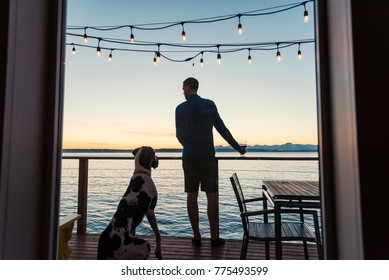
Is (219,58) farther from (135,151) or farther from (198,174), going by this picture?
(135,151)

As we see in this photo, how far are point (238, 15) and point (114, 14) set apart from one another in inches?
52.1

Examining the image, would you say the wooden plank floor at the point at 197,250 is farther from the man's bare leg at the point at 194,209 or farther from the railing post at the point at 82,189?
the railing post at the point at 82,189

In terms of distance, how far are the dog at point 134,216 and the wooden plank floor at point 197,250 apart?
10.2 inches

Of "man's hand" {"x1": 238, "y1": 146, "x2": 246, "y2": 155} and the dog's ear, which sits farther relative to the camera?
"man's hand" {"x1": 238, "y1": 146, "x2": 246, "y2": 155}

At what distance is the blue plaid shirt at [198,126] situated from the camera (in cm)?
251

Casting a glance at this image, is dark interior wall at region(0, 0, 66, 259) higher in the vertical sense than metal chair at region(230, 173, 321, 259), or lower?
higher

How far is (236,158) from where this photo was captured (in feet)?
9.09

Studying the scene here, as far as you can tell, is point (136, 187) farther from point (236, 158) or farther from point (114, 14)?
point (114, 14)

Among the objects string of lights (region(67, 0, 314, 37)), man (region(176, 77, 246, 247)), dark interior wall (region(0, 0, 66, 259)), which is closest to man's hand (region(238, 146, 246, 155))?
man (region(176, 77, 246, 247))

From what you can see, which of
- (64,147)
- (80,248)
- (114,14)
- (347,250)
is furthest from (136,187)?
(114,14)

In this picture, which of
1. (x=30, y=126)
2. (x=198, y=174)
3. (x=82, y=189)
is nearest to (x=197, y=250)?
(x=198, y=174)

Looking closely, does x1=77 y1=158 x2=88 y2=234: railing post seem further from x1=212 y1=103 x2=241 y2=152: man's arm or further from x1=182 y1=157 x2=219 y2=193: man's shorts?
x1=212 y1=103 x2=241 y2=152: man's arm

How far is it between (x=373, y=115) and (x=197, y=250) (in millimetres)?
1870

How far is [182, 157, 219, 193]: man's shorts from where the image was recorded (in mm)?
2539
